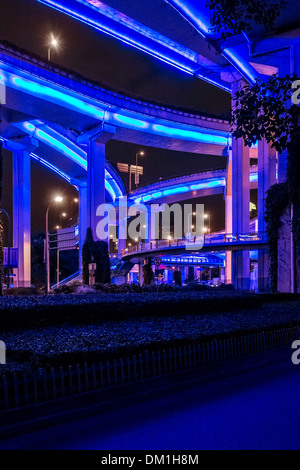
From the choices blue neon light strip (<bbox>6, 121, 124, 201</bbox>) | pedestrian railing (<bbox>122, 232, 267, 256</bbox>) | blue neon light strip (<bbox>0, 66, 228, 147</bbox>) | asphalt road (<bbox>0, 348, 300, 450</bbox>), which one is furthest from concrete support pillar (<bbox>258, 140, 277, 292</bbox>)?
asphalt road (<bbox>0, 348, 300, 450</bbox>)

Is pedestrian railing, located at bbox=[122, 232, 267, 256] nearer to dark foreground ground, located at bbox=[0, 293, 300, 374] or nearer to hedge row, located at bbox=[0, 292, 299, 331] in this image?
hedge row, located at bbox=[0, 292, 299, 331]

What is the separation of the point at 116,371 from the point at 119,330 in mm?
3646

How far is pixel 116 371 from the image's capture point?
313 inches

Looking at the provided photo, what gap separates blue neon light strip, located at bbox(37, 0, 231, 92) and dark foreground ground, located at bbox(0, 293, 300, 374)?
30089 mm

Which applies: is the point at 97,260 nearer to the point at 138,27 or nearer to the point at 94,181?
the point at 94,181

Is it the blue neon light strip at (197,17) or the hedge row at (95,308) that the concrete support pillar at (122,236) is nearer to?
the blue neon light strip at (197,17)

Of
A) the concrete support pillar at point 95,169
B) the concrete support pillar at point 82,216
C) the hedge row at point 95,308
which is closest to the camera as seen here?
the hedge row at point 95,308

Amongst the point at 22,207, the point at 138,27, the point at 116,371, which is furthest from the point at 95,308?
the point at 22,207

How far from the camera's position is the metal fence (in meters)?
6.70

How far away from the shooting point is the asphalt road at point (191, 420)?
5.64m

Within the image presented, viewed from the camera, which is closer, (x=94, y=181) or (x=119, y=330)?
(x=119, y=330)

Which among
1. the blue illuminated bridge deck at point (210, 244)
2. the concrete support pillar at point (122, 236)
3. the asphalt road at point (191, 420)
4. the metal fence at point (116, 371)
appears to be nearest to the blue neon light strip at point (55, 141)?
the blue illuminated bridge deck at point (210, 244)

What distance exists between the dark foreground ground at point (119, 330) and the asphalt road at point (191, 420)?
3.99 ft
